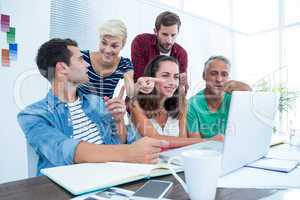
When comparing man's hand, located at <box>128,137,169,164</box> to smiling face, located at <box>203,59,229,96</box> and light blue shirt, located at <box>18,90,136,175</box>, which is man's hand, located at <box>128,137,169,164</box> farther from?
smiling face, located at <box>203,59,229,96</box>

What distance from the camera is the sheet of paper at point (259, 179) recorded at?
2.30 feet

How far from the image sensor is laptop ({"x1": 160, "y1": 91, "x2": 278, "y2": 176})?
0.67 m

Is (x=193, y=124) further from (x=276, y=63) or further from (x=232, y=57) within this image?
(x=276, y=63)

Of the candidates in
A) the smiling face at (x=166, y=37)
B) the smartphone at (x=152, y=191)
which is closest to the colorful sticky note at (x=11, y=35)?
the smiling face at (x=166, y=37)

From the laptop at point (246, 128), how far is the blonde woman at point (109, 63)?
0.78 meters

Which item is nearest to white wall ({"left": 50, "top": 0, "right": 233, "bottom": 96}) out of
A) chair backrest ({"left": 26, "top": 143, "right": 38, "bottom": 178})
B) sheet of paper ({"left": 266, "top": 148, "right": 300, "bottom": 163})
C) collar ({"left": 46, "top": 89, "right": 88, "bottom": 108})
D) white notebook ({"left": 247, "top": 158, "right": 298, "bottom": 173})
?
collar ({"left": 46, "top": 89, "right": 88, "bottom": 108})

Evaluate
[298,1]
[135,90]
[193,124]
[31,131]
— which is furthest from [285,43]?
[31,131]

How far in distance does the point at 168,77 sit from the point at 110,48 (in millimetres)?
483

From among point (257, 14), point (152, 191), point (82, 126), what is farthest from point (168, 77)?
point (257, 14)

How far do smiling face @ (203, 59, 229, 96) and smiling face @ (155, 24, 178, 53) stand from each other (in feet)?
1.30

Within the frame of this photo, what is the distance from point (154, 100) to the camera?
6.04 feet

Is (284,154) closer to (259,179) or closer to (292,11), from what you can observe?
(259,179)

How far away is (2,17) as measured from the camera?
1.40m

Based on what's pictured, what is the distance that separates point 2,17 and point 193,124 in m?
1.35
